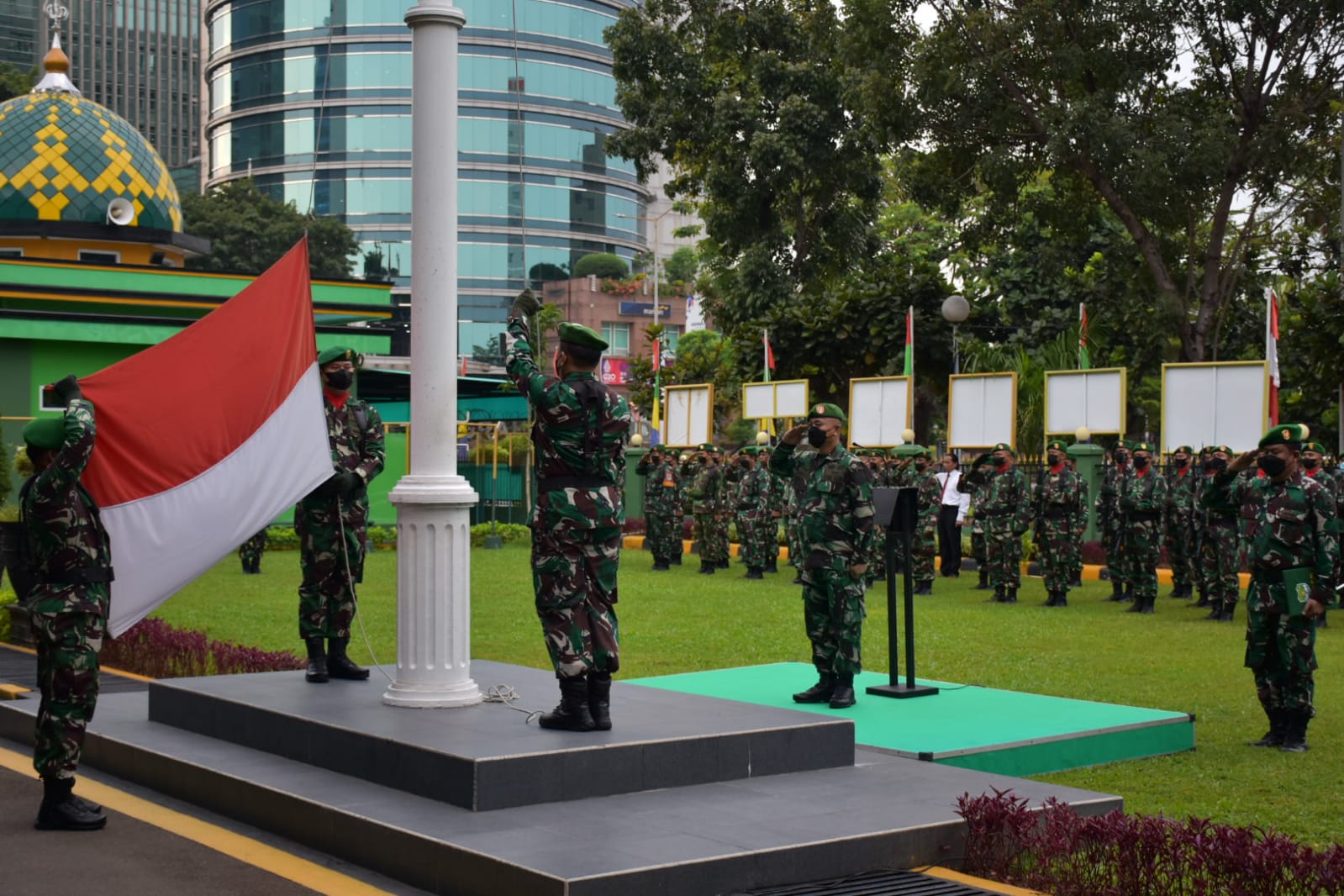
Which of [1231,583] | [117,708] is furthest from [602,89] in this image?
[117,708]

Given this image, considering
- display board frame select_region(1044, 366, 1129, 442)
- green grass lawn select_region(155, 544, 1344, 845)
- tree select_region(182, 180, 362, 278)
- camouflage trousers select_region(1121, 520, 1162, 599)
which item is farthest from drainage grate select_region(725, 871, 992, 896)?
tree select_region(182, 180, 362, 278)

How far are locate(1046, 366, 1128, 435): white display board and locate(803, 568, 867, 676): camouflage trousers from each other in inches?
401

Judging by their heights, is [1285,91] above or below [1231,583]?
above

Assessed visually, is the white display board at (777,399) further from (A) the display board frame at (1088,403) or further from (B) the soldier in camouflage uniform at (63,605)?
(B) the soldier in camouflage uniform at (63,605)

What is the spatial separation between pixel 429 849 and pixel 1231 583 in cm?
1230

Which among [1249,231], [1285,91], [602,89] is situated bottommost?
[1249,231]

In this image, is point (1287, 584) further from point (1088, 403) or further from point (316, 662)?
point (1088, 403)

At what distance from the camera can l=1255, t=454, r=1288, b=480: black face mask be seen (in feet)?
30.6

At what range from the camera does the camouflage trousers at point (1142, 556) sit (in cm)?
1720

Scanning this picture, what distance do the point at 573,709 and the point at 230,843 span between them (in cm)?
162

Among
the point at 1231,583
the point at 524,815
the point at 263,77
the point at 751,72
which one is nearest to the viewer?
the point at 524,815

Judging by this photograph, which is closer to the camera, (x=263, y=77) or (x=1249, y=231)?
(x=1249, y=231)

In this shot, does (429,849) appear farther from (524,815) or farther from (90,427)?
(90,427)

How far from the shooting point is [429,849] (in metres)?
6.04
